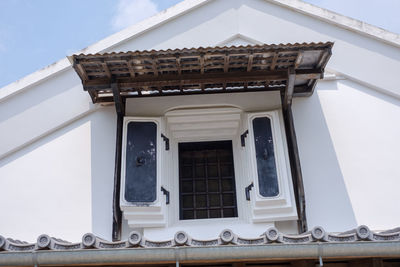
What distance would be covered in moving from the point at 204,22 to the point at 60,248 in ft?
16.0

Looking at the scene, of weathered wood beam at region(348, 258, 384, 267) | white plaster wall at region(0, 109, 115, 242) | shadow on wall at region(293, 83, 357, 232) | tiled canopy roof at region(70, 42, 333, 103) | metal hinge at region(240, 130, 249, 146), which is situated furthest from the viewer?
metal hinge at region(240, 130, 249, 146)

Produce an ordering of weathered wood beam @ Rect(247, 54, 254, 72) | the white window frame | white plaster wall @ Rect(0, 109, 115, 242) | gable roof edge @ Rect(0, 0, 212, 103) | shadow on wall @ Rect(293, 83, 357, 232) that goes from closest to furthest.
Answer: weathered wood beam @ Rect(247, 54, 254, 72)
the white window frame
shadow on wall @ Rect(293, 83, 357, 232)
white plaster wall @ Rect(0, 109, 115, 242)
gable roof edge @ Rect(0, 0, 212, 103)

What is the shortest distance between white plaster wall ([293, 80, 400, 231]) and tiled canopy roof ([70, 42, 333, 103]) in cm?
57

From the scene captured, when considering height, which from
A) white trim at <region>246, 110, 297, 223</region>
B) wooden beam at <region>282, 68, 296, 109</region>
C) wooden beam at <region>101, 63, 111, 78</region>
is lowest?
white trim at <region>246, 110, 297, 223</region>

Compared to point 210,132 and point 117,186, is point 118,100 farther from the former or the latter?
point 210,132

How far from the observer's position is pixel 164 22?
324 inches

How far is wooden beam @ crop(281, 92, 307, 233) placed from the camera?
21.6 feet

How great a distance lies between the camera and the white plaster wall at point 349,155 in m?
6.78

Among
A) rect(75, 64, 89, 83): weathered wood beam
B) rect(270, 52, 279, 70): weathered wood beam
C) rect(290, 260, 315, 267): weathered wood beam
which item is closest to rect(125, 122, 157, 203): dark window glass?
rect(75, 64, 89, 83): weathered wood beam

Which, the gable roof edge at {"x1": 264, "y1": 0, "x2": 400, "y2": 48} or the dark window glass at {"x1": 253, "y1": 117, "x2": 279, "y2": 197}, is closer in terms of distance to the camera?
the dark window glass at {"x1": 253, "y1": 117, "x2": 279, "y2": 197}

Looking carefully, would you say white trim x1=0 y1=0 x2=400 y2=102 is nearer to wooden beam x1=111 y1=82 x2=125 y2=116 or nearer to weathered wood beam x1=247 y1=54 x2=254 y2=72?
wooden beam x1=111 y1=82 x2=125 y2=116

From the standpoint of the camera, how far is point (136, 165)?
22.8 feet

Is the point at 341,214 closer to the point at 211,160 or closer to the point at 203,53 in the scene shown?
the point at 211,160

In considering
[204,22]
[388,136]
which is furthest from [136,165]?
[388,136]
